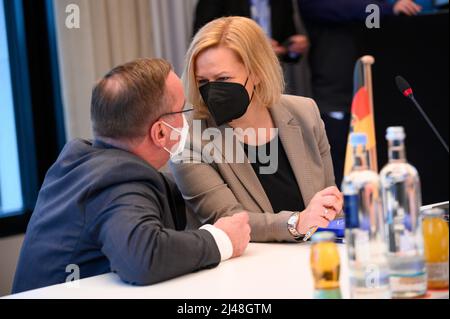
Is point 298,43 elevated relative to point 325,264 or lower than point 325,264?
elevated

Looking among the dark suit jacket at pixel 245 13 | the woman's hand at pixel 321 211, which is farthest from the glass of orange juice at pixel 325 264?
the dark suit jacket at pixel 245 13

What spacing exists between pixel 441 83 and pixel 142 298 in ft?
8.96

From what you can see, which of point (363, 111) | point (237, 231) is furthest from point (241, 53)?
point (363, 111)

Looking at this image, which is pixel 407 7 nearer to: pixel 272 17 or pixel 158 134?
pixel 272 17

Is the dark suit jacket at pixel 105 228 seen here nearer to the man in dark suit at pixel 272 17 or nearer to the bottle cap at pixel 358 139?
the bottle cap at pixel 358 139

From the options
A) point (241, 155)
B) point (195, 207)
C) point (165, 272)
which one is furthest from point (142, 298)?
point (241, 155)

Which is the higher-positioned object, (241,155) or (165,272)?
(241,155)

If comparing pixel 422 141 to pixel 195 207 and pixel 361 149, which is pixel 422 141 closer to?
pixel 195 207

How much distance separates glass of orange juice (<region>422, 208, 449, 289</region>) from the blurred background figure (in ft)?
7.72

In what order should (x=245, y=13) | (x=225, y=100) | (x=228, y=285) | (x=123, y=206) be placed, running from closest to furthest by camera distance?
(x=228, y=285) → (x=123, y=206) → (x=225, y=100) → (x=245, y=13)

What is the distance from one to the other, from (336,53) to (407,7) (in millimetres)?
415

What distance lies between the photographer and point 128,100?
1765mm

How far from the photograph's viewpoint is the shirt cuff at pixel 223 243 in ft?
5.52
